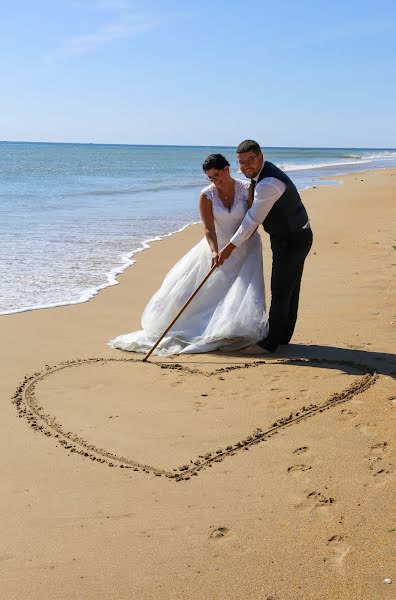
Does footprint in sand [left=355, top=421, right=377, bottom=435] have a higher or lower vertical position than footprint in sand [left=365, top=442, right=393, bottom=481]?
higher

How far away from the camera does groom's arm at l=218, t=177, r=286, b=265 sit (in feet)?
18.4

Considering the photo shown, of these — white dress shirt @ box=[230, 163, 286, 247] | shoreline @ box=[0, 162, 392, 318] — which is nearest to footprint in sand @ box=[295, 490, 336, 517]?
white dress shirt @ box=[230, 163, 286, 247]

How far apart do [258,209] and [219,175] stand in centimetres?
48

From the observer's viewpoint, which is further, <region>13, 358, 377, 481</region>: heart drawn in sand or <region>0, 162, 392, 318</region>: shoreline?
<region>0, 162, 392, 318</region>: shoreline

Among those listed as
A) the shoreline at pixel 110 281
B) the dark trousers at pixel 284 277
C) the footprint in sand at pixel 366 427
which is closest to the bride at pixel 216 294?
the dark trousers at pixel 284 277

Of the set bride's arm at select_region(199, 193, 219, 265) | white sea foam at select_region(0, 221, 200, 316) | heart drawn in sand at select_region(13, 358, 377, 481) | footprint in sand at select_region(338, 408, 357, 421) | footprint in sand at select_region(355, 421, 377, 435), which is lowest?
footprint in sand at select_region(355, 421, 377, 435)

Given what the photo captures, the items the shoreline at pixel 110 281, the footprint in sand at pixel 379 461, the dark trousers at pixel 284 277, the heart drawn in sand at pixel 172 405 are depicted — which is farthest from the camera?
the shoreline at pixel 110 281

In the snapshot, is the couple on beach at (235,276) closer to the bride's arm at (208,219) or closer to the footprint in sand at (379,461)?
the bride's arm at (208,219)

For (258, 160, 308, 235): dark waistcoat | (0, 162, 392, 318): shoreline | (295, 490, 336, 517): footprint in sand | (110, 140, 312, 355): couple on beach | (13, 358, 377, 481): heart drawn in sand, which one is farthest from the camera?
(0, 162, 392, 318): shoreline

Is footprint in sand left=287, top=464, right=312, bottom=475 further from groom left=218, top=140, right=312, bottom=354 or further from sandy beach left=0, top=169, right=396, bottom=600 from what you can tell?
groom left=218, top=140, right=312, bottom=354

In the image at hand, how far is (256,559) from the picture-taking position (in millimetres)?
3006

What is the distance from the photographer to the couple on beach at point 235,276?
19.1ft

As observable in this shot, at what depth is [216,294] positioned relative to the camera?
247 inches

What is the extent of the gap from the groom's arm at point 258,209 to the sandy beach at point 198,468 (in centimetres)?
95
